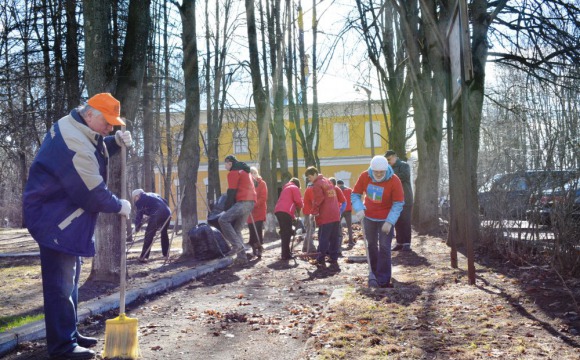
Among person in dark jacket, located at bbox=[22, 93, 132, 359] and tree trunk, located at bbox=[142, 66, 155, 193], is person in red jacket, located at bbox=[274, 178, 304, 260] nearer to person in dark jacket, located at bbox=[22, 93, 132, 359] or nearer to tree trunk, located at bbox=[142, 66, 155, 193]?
person in dark jacket, located at bbox=[22, 93, 132, 359]

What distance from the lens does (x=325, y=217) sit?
1095 cm

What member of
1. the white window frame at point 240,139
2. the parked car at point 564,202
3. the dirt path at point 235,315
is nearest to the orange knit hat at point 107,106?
the dirt path at point 235,315

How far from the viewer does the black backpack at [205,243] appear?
38.0ft

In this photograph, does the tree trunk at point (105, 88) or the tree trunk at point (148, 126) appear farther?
the tree trunk at point (148, 126)

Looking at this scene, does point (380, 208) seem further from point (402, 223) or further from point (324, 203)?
point (402, 223)

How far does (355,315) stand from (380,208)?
2590 millimetres

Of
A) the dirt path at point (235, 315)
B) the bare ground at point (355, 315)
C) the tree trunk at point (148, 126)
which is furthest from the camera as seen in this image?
the tree trunk at point (148, 126)

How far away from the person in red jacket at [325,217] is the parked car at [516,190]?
2.57 metres

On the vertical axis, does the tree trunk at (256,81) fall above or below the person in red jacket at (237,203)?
above

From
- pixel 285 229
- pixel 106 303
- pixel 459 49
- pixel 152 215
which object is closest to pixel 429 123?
pixel 285 229

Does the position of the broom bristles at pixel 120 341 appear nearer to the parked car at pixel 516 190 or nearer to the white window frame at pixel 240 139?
the parked car at pixel 516 190

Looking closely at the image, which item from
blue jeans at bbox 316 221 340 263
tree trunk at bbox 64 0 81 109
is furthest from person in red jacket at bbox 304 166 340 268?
tree trunk at bbox 64 0 81 109

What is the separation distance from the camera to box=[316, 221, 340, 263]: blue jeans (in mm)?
10875

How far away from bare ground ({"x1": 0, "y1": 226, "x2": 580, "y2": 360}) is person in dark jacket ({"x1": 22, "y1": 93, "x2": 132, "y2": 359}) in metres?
0.53
